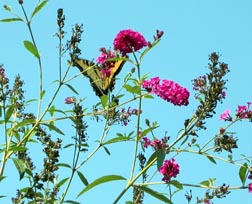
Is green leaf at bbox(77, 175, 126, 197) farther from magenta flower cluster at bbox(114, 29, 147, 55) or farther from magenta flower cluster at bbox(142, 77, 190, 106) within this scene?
magenta flower cluster at bbox(114, 29, 147, 55)

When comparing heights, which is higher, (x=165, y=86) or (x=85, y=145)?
(x=165, y=86)

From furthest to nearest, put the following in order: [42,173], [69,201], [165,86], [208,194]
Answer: [165,86] → [208,194] → [69,201] → [42,173]

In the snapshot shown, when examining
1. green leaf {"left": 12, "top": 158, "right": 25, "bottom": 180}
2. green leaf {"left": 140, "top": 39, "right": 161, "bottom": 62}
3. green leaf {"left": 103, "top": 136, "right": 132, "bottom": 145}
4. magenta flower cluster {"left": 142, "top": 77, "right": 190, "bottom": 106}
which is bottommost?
green leaf {"left": 12, "top": 158, "right": 25, "bottom": 180}

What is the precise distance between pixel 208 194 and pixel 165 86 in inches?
32.5

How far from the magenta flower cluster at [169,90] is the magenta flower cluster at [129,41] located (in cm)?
25

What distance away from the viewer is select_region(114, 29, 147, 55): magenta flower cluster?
3.89 m

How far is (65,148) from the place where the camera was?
3543 mm

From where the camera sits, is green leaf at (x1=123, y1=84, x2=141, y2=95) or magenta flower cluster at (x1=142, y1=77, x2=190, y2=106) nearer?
green leaf at (x1=123, y1=84, x2=141, y2=95)

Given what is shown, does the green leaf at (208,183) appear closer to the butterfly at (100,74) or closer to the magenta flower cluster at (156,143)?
the magenta flower cluster at (156,143)

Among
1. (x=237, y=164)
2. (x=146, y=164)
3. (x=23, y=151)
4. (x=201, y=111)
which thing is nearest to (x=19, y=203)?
(x=23, y=151)

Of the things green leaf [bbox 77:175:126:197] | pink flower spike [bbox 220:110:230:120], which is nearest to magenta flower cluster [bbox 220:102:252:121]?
pink flower spike [bbox 220:110:230:120]

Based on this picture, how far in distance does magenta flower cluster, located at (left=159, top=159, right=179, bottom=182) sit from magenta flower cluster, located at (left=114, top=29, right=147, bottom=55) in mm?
826

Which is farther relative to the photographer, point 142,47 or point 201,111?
point 142,47

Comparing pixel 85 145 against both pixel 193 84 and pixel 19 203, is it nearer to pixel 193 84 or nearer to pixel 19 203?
pixel 19 203
